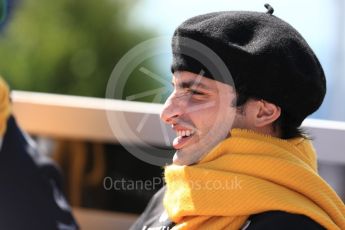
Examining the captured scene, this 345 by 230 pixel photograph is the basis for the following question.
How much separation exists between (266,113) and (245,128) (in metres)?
0.07

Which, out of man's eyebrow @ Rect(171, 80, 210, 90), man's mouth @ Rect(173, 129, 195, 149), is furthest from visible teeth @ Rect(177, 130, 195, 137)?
man's eyebrow @ Rect(171, 80, 210, 90)

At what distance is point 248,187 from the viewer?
5.64 ft

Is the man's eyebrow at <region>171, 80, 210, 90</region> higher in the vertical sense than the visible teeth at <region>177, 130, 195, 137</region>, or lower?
higher

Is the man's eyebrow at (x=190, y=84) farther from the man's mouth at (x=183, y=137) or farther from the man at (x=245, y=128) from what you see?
the man's mouth at (x=183, y=137)

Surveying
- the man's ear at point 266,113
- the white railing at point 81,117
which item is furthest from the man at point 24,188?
the man's ear at point 266,113

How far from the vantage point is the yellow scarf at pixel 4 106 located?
2.56 metres

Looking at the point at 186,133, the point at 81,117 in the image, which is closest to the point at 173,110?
the point at 186,133

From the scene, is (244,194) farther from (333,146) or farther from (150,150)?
(150,150)

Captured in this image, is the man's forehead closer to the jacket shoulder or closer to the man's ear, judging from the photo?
the man's ear

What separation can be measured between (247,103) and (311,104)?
6.6 inches

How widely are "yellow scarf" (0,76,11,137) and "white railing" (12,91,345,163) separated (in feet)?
1.30

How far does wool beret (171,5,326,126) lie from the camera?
1.72 metres

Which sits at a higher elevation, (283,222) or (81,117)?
(283,222)

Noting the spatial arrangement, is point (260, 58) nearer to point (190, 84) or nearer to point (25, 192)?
point (190, 84)
